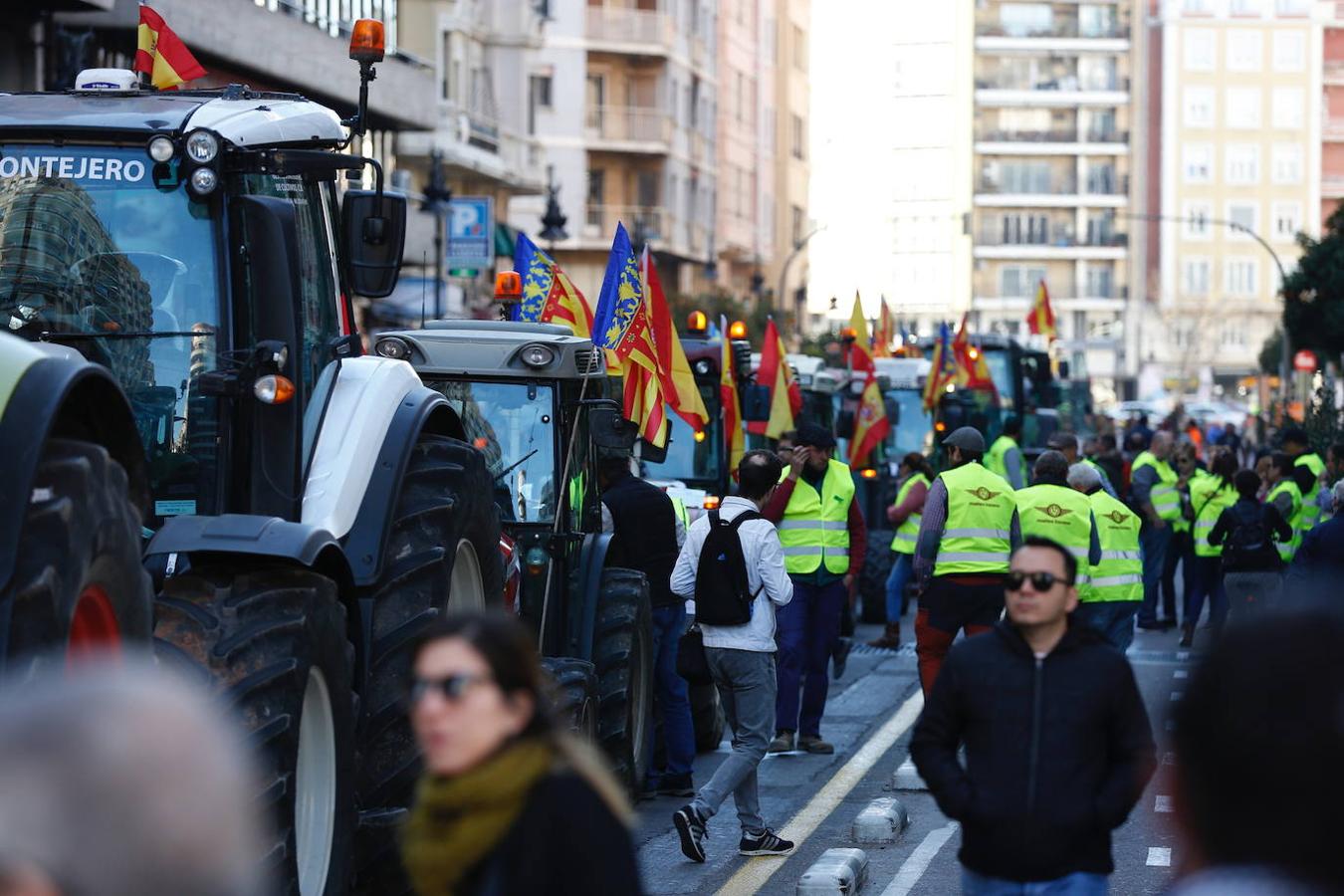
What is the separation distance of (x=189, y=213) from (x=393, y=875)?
85.7 inches

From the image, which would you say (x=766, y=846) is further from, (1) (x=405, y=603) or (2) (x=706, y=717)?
(2) (x=706, y=717)

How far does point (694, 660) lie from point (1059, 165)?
10779 cm

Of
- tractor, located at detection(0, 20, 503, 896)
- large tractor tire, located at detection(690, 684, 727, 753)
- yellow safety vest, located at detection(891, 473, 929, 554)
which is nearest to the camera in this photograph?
tractor, located at detection(0, 20, 503, 896)

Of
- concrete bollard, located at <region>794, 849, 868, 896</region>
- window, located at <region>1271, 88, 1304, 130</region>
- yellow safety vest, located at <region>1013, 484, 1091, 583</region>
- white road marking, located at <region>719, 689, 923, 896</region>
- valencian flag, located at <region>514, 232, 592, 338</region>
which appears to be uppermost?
window, located at <region>1271, 88, 1304, 130</region>

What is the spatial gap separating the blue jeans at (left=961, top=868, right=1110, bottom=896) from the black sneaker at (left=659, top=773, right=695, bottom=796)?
6.47m

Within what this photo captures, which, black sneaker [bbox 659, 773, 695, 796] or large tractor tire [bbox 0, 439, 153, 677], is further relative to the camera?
black sneaker [bbox 659, 773, 695, 796]

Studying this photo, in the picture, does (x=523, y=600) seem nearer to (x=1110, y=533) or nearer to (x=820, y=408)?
(x=1110, y=533)

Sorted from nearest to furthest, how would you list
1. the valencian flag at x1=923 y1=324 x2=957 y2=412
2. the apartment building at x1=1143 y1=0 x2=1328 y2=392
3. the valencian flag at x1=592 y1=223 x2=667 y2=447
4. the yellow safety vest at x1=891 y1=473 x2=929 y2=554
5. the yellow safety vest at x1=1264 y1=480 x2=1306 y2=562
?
1. the valencian flag at x1=592 y1=223 x2=667 y2=447
2. the yellow safety vest at x1=1264 y1=480 x2=1306 y2=562
3. the yellow safety vest at x1=891 y1=473 x2=929 y2=554
4. the valencian flag at x1=923 y1=324 x2=957 y2=412
5. the apartment building at x1=1143 y1=0 x2=1328 y2=392

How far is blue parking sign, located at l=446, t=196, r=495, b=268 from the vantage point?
27.2m

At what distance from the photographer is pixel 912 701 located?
54.5 feet

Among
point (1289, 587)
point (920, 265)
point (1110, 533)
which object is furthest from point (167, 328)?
point (920, 265)

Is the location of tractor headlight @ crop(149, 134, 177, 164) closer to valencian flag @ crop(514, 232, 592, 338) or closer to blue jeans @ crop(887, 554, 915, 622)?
valencian flag @ crop(514, 232, 592, 338)

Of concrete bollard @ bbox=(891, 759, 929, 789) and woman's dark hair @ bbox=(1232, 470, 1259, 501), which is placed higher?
woman's dark hair @ bbox=(1232, 470, 1259, 501)

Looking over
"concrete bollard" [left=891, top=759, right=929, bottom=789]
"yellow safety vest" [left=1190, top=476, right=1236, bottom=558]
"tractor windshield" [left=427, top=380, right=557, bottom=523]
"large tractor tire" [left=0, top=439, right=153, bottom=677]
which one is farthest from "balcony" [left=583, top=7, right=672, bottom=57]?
"large tractor tire" [left=0, top=439, right=153, bottom=677]
